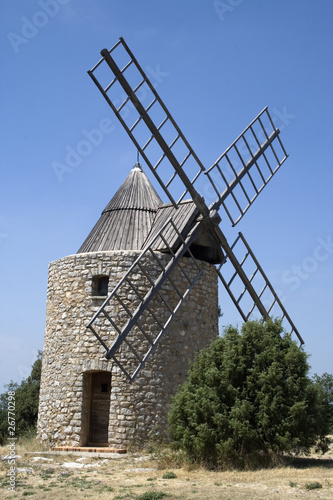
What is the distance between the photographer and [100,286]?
11.9 metres

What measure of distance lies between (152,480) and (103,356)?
3509mm

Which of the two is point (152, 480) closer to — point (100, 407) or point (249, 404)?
point (249, 404)

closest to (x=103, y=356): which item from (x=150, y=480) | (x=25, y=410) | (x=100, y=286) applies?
(x=100, y=286)

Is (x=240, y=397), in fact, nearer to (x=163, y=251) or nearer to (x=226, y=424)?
(x=226, y=424)

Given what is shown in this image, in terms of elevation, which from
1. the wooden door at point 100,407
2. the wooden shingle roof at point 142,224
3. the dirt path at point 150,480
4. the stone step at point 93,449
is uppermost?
the wooden shingle roof at point 142,224

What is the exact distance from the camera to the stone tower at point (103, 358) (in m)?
11.0

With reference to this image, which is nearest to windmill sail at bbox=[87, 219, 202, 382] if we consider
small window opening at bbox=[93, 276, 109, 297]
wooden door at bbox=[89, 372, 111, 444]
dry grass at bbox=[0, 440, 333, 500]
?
small window opening at bbox=[93, 276, 109, 297]

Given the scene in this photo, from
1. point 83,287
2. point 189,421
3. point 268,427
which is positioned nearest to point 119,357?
point 83,287

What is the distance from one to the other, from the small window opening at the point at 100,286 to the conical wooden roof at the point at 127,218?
85 centimetres

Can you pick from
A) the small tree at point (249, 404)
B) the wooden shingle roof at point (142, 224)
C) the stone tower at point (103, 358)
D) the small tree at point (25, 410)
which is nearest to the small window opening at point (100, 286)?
the stone tower at point (103, 358)

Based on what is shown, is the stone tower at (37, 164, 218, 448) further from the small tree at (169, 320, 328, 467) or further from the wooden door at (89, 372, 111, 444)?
the small tree at (169, 320, 328, 467)

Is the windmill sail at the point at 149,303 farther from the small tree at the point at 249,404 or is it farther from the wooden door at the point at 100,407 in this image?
the small tree at the point at 249,404

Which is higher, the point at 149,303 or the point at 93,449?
the point at 149,303

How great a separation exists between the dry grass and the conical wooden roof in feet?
14.8
